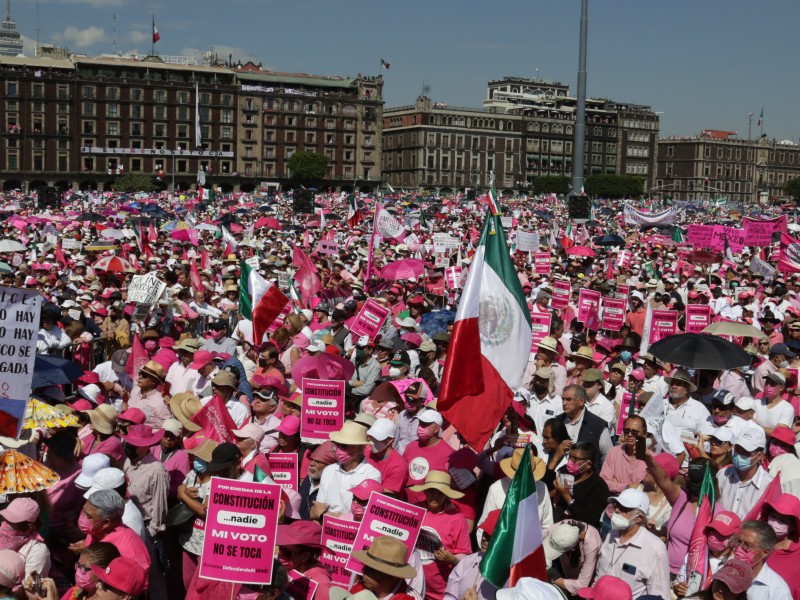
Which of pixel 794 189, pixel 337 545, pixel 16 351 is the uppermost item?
pixel 794 189

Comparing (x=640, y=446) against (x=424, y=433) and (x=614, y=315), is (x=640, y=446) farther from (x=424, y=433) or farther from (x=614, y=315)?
(x=614, y=315)

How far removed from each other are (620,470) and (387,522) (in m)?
1.66

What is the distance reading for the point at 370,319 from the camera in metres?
10.5

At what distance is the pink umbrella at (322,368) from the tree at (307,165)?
302 ft

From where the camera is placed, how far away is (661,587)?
15.5 feet

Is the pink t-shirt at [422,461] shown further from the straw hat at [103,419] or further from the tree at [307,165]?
the tree at [307,165]

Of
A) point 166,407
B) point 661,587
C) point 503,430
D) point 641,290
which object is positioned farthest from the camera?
→ point 641,290

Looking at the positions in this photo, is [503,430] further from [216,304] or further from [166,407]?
[216,304]

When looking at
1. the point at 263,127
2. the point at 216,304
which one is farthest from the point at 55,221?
the point at 263,127

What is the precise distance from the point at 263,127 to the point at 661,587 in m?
99.9

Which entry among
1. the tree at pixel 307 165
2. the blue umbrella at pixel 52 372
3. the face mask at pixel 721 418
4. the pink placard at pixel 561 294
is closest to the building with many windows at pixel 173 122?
the tree at pixel 307 165

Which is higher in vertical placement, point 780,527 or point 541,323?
point 541,323

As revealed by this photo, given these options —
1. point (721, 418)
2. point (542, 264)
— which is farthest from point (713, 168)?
point (721, 418)

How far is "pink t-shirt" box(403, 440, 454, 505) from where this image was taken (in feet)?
18.6
